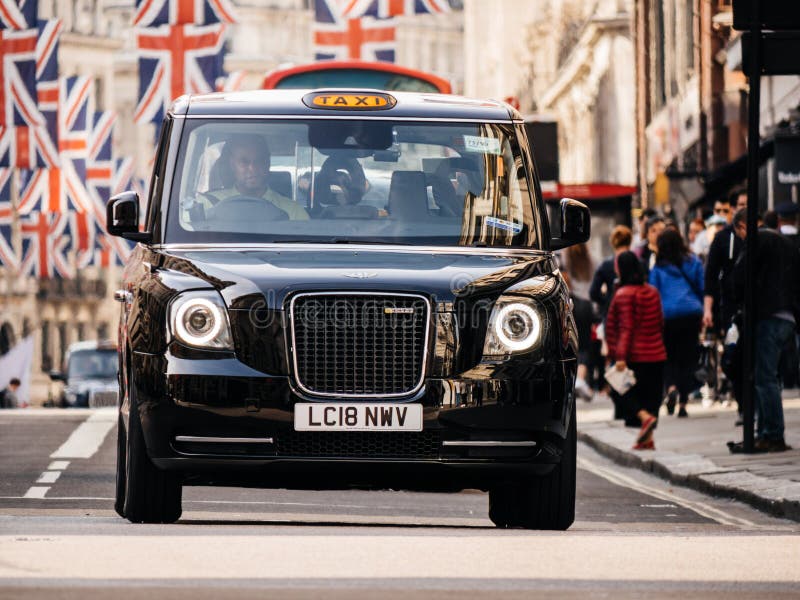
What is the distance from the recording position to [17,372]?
5159 centimetres

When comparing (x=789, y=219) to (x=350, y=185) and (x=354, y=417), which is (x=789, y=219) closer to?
(x=350, y=185)

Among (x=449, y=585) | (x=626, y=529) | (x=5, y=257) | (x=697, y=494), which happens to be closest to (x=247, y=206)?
(x=626, y=529)

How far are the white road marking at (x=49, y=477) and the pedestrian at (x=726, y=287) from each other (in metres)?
5.01

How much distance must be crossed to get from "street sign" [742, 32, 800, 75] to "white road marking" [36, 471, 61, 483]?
5490mm

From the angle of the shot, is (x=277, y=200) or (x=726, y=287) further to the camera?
(x=726, y=287)

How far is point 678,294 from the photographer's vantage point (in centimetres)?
2069

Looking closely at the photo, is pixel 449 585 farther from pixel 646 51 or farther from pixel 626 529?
pixel 646 51

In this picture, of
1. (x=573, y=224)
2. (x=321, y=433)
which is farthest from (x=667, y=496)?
(x=321, y=433)

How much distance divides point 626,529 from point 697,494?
3.29 m

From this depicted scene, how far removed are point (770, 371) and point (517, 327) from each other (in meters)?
6.94

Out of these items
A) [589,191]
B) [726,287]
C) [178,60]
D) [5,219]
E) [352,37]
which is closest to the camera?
[726,287]

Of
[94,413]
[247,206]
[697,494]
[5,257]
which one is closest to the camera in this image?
[247,206]

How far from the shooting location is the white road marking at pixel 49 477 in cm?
1411

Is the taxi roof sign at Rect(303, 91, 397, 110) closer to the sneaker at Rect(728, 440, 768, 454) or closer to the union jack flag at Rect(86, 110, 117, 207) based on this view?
the sneaker at Rect(728, 440, 768, 454)
